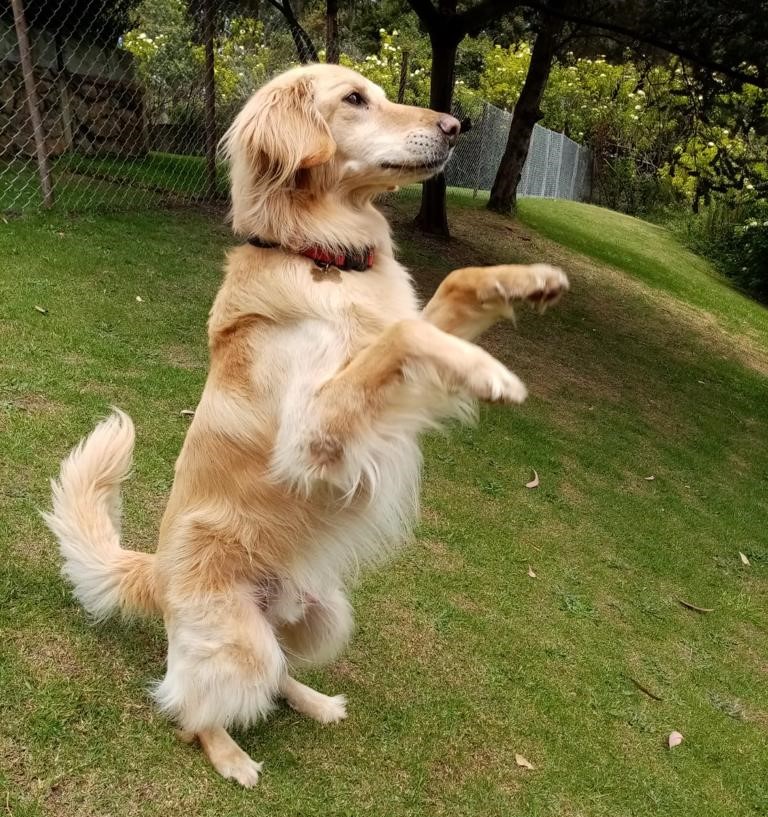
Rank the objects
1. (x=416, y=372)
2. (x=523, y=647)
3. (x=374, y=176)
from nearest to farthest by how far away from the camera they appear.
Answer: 1. (x=416, y=372)
2. (x=374, y=176)
3. (x=523, y=647)

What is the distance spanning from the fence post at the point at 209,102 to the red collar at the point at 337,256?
6996mm

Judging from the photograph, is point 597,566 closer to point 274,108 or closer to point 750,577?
point 750,577

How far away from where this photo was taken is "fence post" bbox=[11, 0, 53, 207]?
251 inches

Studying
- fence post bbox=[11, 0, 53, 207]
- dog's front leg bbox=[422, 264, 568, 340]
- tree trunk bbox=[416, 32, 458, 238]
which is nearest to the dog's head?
dog's front leg bbox=[422, 264, 568, 340]

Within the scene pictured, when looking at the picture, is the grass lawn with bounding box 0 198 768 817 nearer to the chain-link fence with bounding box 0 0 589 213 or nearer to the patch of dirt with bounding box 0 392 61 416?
the patch of dirt with bounding box 0 392 61 416

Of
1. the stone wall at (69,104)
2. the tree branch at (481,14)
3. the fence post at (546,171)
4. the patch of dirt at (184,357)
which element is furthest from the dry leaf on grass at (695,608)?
the fence post at (546,171)

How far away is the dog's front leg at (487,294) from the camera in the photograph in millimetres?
2229

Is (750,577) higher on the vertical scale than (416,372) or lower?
lower

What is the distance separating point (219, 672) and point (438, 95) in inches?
365

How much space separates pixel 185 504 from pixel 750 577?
3913mm

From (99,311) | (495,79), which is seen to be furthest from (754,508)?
(495,79)

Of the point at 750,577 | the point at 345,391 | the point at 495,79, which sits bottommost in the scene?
the point at 750,577

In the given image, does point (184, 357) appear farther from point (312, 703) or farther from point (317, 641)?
point (312, 703)

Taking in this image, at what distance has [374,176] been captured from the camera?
2.64 metres
